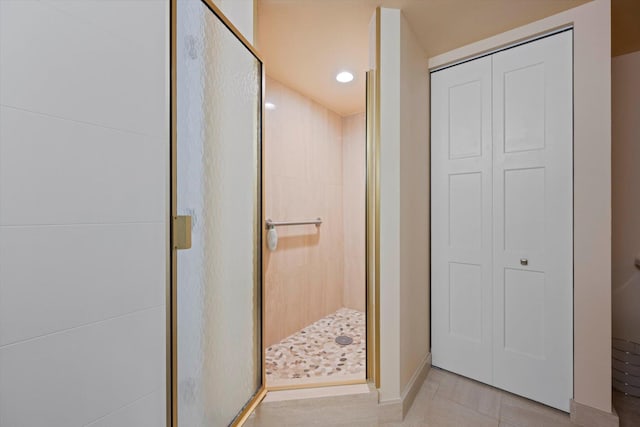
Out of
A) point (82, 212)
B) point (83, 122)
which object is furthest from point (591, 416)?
point (83, 122)

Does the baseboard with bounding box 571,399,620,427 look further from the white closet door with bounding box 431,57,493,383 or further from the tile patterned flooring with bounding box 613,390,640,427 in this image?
the white closet door with bounding box 431,57,493,383

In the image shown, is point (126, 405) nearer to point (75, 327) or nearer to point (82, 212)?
point (75, 327)

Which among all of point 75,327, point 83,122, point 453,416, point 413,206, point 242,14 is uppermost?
point 242,14

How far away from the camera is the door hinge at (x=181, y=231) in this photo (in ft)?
2.86

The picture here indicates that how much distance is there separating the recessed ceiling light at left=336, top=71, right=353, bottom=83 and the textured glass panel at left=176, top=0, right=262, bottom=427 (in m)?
1.01

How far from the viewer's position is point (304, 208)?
266 cm

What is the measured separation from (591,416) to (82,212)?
2.36 m

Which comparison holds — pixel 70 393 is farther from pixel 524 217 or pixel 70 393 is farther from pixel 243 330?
pixel 524 217

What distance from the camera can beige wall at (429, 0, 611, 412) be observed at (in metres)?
1.42

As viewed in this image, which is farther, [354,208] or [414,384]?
[354,208]

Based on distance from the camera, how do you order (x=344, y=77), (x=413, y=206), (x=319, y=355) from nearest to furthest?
(x=413, y=206)
(x=319, y=355)
(x=344, y=77)

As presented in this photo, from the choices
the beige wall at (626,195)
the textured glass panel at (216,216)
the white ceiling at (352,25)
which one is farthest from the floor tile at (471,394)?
the white ceiling at (352,25)

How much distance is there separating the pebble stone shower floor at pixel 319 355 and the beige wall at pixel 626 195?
1816 mm

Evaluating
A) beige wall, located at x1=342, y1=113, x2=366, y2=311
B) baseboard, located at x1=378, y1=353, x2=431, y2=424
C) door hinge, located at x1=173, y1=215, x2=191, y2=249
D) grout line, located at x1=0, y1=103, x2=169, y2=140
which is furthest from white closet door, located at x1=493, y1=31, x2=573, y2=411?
grout line, located at x1=0, y1=103, x2=169, y2=140
